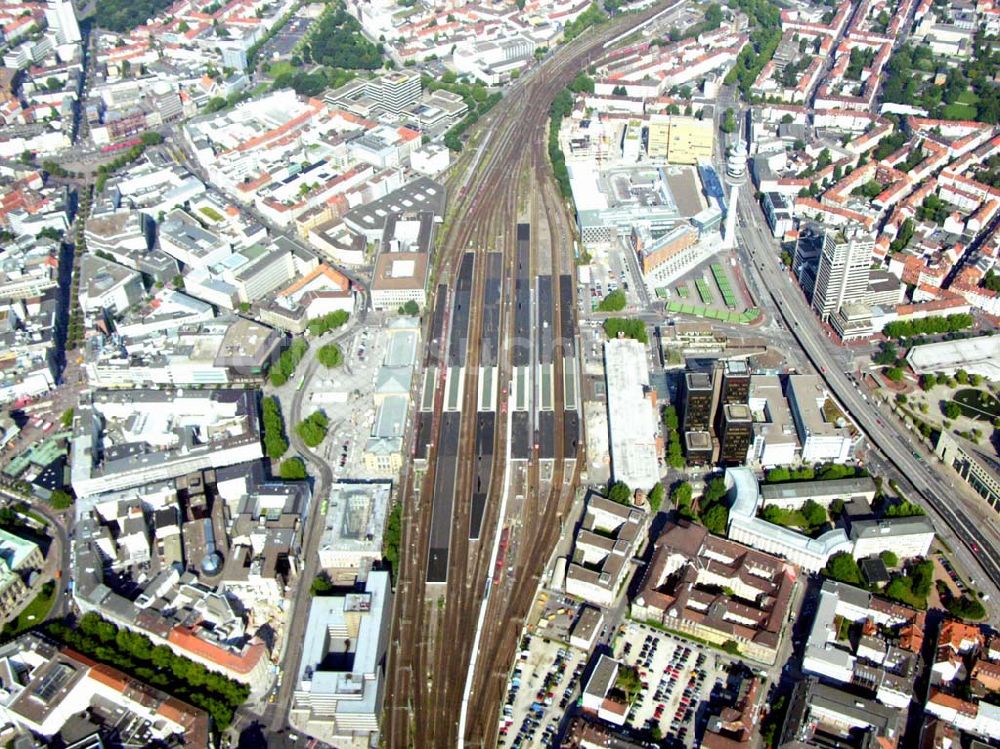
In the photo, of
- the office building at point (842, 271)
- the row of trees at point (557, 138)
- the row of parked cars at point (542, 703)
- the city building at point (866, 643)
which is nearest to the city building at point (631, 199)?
the row of trees at point (557, 138)

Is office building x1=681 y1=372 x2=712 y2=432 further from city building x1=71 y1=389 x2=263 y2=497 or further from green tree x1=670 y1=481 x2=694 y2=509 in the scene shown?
city building x1=71 y1=389 x2=263 y2=497

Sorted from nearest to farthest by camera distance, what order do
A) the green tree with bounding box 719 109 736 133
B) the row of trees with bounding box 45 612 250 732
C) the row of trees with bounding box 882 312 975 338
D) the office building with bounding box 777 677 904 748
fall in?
the office building with bounding box 777 677 904 748
the row of trees with bounding box 45 612 250 732
the row of trees with bounding box 882 312 975 338
the green tree with bounding box 719 109 736 133

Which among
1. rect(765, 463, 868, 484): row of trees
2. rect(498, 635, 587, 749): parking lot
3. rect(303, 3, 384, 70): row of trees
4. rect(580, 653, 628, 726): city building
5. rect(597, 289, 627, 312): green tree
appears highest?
rect(303, 3, 384, 70): row of trees

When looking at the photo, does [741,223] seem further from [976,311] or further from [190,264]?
[190,264]

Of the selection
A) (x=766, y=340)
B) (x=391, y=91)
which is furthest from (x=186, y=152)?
(x=766, y=340)

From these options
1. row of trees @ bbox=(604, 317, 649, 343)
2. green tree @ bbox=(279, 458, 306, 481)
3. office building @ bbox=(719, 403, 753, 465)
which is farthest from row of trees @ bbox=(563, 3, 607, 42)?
green tree @ bbox=(279, 458, 306, 481)

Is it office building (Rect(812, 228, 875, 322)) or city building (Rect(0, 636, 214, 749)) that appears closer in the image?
city building (Rect(0, 636, 214, 749))

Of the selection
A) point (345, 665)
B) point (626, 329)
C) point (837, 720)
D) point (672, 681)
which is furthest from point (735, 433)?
point (345, 665)
